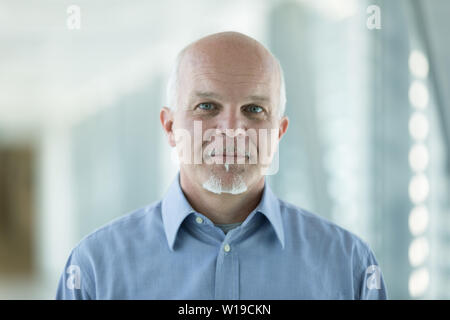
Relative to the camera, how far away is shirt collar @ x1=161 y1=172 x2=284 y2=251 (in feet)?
2.86

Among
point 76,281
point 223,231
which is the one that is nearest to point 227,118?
point 223,231

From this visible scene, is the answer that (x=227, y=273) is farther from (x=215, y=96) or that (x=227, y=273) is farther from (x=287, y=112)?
(x=287, y=112)

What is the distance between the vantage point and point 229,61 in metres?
0.85

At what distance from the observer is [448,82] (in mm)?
1395

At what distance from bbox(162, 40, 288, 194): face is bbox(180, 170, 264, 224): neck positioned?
0.04 meters

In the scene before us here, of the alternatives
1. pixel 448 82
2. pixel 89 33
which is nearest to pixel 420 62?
pixel 448 82

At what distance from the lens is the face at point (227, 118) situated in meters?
0.83

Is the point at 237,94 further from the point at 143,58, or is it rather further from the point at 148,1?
the point at 143,58

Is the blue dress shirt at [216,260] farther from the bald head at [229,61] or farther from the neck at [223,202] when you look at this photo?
the bald head at [229,61]

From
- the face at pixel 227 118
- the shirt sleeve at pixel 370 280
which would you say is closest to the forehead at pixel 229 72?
the face at pixel 227 118

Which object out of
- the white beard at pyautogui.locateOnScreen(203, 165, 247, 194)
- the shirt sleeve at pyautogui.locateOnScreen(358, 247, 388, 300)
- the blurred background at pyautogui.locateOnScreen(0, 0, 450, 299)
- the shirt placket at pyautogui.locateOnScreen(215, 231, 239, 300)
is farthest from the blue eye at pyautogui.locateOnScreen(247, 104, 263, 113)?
the blurred background at pyautogui.locateOnScreen(0, 0, 450, 299)

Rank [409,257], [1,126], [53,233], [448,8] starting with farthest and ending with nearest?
[1,126]
[53,233]
[409,257]
[448,8]

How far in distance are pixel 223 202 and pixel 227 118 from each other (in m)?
0.18

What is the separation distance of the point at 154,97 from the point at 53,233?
1.94 m
